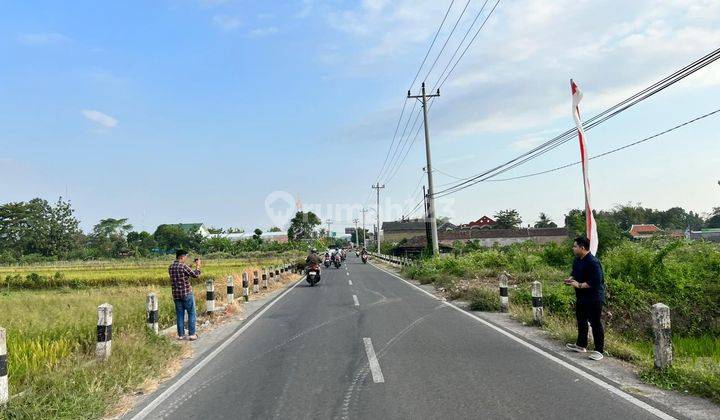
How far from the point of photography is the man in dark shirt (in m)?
7.20

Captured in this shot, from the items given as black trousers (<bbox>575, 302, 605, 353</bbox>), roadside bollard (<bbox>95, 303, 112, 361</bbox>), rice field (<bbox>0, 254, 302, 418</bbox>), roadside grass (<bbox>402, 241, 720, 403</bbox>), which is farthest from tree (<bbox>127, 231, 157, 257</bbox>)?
black trousers (<bbox>575, 302, 605, 353</bbox>)

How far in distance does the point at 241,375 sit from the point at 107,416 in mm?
1853

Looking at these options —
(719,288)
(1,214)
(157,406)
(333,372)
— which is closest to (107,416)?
(157,406)

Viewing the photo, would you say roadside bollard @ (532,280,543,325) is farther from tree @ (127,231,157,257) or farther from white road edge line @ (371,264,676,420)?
tree @ (127,231,157,257)

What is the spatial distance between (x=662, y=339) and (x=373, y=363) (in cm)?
381

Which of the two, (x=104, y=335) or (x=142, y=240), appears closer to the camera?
(x=104, y=335)

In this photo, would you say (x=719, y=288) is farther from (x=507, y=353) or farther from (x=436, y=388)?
(x=436, y=388)

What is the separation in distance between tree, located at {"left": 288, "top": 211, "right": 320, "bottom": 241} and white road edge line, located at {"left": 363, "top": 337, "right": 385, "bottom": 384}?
4319 inches

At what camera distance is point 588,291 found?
7.29 m

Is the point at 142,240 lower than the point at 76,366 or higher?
higher

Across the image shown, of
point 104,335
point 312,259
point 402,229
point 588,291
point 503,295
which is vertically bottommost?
point 503,295

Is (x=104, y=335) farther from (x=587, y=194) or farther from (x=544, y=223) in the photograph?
(x=544, y=223)

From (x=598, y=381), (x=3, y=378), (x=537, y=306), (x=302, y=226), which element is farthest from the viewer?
(x=302, y=226)

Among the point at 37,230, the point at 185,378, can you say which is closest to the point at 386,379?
the point at 185,378
